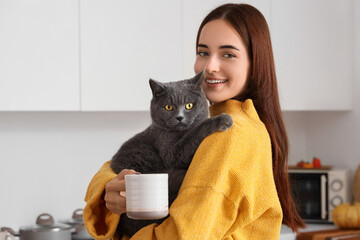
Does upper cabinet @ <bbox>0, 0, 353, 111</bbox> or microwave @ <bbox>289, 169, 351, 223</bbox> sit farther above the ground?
upper cabinet @ <bbox>0, 0, 353, 111</bbox>

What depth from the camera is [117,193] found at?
1.14 m

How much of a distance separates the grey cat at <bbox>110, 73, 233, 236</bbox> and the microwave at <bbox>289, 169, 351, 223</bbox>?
76.0 inches

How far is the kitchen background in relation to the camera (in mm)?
2449

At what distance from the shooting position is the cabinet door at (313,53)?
3016 mm

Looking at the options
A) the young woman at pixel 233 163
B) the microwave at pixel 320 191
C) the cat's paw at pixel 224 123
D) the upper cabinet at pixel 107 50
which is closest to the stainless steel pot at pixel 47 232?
the upper cabinet at pixel 107 50

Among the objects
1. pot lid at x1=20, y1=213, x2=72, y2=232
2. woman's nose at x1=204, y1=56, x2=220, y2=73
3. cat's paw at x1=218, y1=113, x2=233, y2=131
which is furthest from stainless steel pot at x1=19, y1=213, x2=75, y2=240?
cat's paw at x1=218, y1=113, x2=233, y2=131

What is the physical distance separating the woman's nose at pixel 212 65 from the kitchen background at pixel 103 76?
1328 mm

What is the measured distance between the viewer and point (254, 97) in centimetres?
137

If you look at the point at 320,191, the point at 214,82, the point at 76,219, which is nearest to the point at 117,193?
the point at 214,82

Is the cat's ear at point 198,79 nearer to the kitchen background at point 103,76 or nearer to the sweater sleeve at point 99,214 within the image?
the sweater sleeve at point 99,214

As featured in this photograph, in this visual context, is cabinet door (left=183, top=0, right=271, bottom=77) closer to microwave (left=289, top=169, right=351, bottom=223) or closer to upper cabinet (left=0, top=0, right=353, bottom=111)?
upper cabinet (left=0, top=0, right=353, bottom=111)

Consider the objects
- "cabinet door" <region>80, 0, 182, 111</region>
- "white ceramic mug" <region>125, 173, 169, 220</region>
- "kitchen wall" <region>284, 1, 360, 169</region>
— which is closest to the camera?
"white ceramic mug" <region>125, 173, 169, 220</region>

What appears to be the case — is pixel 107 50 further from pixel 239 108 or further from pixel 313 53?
pixel 239 108

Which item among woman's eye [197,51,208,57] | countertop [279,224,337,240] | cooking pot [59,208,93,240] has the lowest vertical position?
countertop [279,224,337,240]
